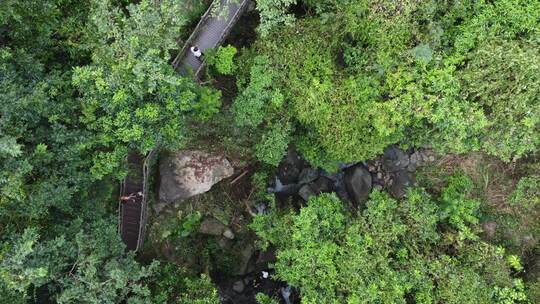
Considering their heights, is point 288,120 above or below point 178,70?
below

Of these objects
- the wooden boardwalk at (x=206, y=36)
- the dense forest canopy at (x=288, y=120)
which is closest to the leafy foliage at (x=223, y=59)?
the dense forest canopy at (x=288, y=120)

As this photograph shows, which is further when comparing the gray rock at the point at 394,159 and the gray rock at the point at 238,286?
the gray rock at the point at 238,286

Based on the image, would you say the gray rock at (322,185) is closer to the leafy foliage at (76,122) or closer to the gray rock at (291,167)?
the gray rock at (291,167)

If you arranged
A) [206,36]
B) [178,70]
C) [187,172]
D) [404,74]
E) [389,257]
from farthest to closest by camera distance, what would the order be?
[187,172] → [206,36] → [178,70] → [389,257] → [404,74]

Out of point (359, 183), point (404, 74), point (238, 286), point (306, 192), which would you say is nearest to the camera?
point (404, 74)

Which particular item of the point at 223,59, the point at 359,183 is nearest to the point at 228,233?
the point at 359,183

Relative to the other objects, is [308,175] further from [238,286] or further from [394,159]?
[238,286]

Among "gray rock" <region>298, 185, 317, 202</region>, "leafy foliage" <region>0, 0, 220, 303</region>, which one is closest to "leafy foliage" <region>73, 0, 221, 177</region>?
"leafy foliage" <region>0, 0, 220, 303</region>
